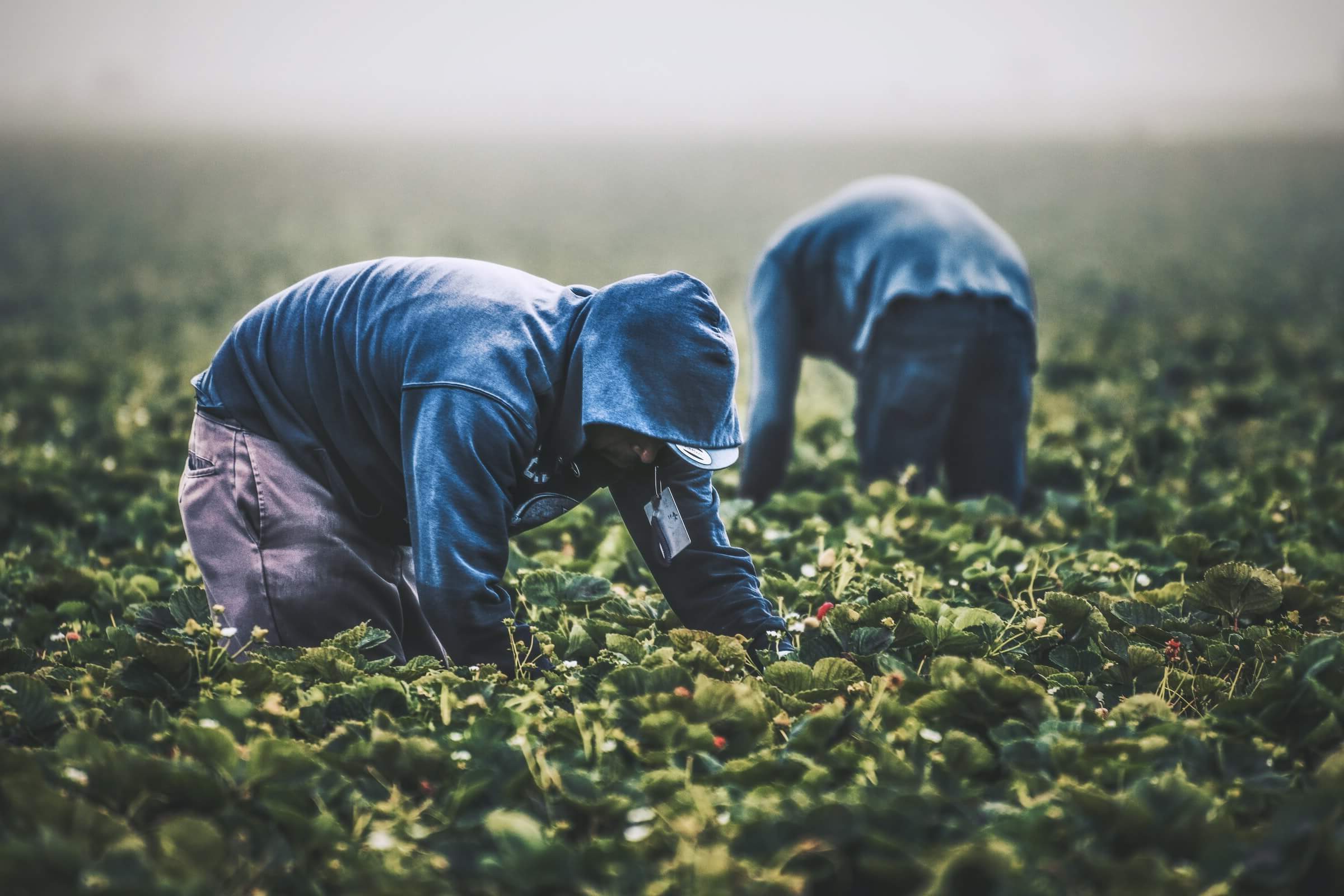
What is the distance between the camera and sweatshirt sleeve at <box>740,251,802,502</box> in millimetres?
3922

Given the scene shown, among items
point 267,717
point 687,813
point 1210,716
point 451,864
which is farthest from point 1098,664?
point 267,717

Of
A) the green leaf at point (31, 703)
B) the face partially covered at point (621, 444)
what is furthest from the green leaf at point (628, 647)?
the green leaf at point (31, 703)

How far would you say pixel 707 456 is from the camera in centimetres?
221

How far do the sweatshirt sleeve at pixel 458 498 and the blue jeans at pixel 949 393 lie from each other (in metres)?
1.95

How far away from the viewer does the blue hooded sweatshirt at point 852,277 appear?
3781mm

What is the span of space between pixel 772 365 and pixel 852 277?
0.41 meters

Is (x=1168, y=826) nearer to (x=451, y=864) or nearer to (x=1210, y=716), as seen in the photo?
(x=1210, y=716)

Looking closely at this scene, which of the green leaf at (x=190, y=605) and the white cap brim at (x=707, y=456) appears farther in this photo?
the green leaf at (x=190, y=605)

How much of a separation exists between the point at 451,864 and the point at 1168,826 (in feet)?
3.29

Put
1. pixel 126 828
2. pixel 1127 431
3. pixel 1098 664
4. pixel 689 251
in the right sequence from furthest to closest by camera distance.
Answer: pixel 689 251
pixel 1127 431
pixel 1098 664
pixel 126 828

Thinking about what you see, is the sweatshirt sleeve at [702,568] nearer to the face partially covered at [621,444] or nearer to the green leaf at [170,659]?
the face partially covered at [621,444]

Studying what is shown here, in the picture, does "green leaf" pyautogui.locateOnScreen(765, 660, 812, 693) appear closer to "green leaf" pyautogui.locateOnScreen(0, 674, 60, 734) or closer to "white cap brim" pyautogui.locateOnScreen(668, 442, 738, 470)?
"white cap brim" pyautogui.locateOnScreen(668, 442, 738, 470)

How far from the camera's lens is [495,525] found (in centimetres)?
213

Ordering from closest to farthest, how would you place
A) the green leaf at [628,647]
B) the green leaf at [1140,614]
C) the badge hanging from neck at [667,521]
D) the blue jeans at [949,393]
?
the green leaf at [628,647]
the badge hanging from neck at [667,521]
the green leaf at [1140,614]
the blue jeans at [949,393]
